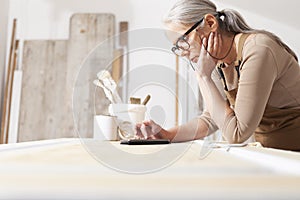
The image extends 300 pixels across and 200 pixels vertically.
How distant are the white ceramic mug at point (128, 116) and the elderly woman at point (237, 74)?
0.03 m

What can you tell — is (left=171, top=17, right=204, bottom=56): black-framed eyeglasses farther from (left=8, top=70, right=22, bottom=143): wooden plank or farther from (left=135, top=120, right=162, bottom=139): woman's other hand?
(left=8, top=70, right=22, bottom=143): wooden plank

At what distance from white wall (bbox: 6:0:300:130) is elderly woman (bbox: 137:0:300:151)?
1735 mm

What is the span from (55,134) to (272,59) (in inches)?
83.6

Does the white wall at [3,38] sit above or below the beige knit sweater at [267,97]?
above

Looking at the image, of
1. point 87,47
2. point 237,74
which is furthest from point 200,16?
point 87,47

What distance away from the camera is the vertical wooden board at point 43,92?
2.73m

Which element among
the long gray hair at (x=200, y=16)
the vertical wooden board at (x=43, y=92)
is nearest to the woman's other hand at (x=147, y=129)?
the long gray hair at (x=200, y=16)

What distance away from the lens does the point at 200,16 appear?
3.48 ft

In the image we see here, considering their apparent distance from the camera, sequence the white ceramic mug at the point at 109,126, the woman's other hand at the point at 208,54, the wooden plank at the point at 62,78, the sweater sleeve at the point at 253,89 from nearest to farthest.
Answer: the sweater sleeve at the point at 253,89 → the woman's other hand at the point at 208,54 → the white ceramic mug at the point at 109,126 → the wooden plank at the point at 62,78

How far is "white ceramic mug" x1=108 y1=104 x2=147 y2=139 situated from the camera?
1058 millimetres

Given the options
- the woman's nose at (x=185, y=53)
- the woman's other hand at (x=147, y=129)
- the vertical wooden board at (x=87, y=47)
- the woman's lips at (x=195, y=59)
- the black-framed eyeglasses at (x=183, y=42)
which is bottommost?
the woman's other hand at (x=147, y=129)

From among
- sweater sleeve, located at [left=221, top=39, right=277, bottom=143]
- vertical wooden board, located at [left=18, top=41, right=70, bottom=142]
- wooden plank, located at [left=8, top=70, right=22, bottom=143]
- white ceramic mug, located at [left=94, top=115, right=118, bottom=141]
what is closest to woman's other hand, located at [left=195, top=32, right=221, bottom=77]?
sweater sleeve, located at [left=221, top=39, right=277, bottom=143]

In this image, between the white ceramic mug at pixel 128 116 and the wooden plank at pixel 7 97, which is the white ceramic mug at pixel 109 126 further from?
the wooden plank at pixel 7 97

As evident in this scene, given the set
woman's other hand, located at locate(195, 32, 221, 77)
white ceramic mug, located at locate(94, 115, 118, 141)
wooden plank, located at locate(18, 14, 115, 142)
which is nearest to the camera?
woman's other hand, located at locate(195, 32, 221, 77)
